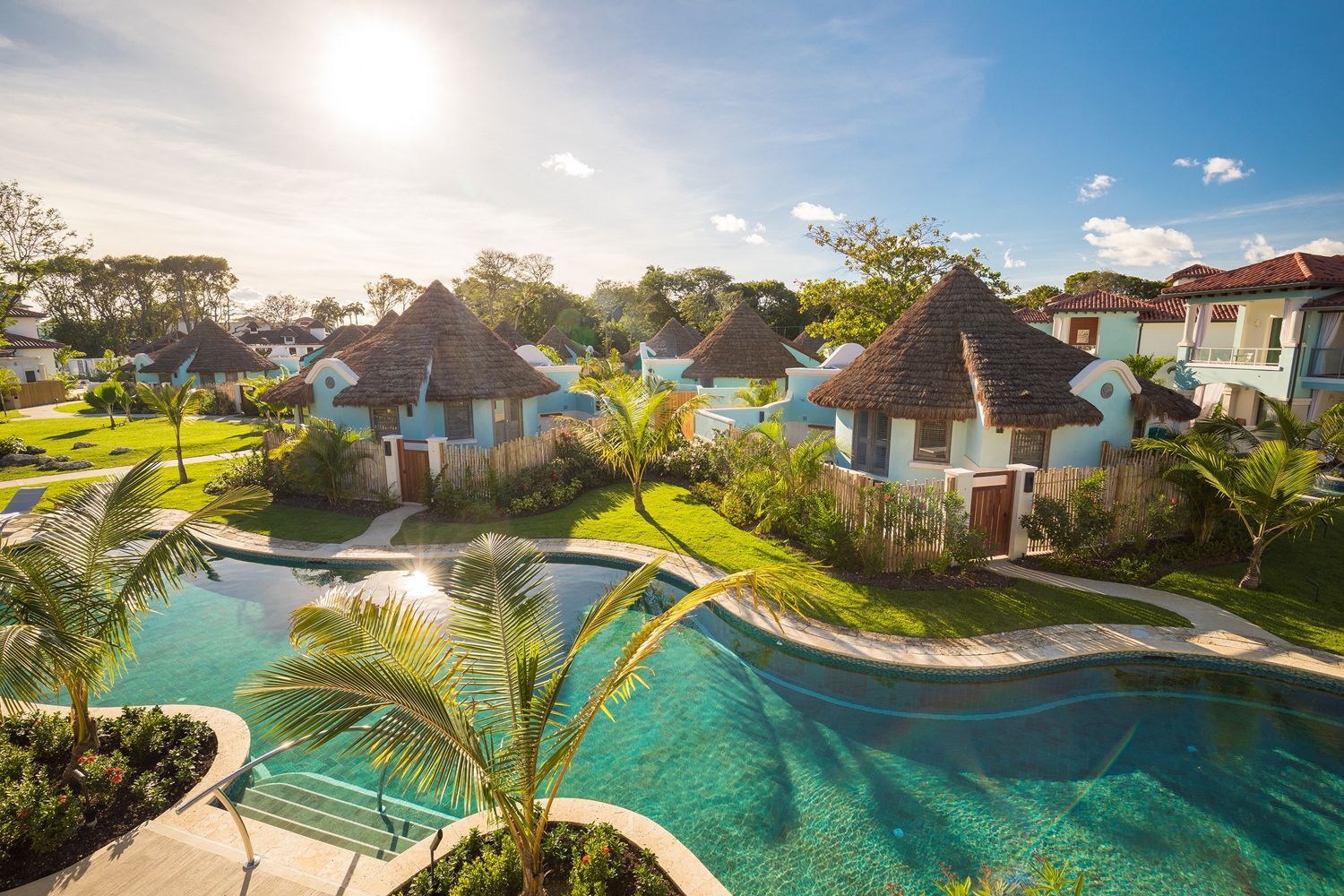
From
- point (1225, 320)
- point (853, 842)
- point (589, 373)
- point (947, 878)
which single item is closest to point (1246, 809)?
point (947, 878)

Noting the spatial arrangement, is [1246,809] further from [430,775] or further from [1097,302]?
[1097,302]

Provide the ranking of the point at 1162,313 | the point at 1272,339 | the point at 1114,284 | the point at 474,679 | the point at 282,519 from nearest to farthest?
1. the point at 474,679
2. the point at 282,519
3. the point at 1272,339
4. the point at 1162,313
5. the point at 1114,284

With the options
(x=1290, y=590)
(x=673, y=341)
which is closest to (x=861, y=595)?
(x=1290, y=590)

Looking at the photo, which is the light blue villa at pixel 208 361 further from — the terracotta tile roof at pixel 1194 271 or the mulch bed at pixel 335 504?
the terracotta tile roof at pixel 1194 271

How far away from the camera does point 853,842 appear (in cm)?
564

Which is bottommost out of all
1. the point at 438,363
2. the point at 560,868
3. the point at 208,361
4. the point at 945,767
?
the point at 945,767

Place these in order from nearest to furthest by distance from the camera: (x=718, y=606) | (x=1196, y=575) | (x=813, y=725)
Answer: (x=813, y=725), (x=718, y=606), (x=1196, y=575)

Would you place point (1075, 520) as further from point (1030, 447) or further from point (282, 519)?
point (282, 519)

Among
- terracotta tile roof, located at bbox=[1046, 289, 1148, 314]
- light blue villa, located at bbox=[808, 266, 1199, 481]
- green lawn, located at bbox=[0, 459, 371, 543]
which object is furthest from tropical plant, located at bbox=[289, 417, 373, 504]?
terracotta tile roof, located at bbox=[1046, 289, 1148, 314]

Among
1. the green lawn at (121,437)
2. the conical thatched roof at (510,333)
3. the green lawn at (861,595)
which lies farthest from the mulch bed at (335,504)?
the conical thatched roof at (510,333)

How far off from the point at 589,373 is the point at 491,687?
980 inches

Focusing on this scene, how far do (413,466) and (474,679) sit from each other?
12.1 m

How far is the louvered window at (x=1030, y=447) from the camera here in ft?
45.2

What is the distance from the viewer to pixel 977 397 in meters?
13.3
